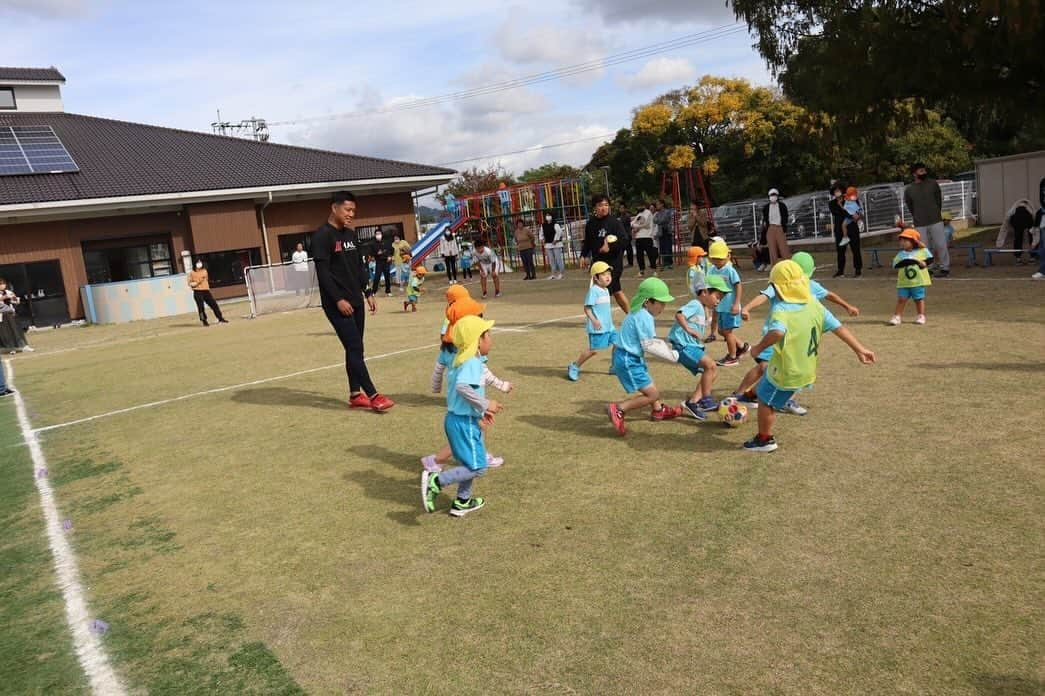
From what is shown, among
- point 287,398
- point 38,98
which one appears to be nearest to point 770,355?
point 287,398

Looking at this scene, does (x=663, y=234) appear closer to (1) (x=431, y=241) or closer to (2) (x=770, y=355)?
(1) (x=431, y=241)

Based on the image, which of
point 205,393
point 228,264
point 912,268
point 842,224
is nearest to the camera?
point 912,268

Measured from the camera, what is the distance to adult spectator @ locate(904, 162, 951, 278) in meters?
14.7

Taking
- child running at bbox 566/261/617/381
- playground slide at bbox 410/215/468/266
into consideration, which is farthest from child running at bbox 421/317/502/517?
playground slide at bbox 410/215/468/266

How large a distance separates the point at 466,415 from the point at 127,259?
26898 millimetres

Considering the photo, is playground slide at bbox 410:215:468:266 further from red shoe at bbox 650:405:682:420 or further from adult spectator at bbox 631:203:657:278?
red shoe at bbox 650:405:682:420

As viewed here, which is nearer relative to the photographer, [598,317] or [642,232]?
[598,317]

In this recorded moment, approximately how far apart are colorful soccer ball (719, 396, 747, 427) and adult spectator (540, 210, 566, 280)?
18.0 m

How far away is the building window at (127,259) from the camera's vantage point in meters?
27.4

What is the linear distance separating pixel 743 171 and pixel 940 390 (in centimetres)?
3969

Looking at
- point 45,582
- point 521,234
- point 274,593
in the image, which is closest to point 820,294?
point 274,593

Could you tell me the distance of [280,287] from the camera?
22797mm

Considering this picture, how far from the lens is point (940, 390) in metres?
7.16

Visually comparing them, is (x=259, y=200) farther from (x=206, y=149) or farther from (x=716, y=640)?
(x=716, y=640)
